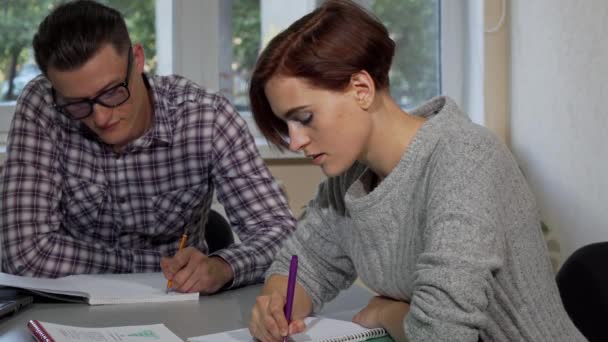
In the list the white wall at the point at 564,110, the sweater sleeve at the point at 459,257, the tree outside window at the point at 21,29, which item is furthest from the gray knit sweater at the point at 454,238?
the tree outside window at the point at 21,29

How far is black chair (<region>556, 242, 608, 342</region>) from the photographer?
54.7 inches

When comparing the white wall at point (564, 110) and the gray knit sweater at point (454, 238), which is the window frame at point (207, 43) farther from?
the gray knit sweater at point (454, 238)

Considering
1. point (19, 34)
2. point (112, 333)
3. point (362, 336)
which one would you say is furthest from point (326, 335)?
point (19, 34)

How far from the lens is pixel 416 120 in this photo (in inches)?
51.2

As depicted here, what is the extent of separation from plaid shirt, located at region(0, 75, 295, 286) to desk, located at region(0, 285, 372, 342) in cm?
32

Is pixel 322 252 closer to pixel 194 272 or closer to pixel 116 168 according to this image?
pixel 194 272

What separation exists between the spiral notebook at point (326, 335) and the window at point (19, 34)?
77.4 inches

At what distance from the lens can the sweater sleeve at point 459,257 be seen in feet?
3.49

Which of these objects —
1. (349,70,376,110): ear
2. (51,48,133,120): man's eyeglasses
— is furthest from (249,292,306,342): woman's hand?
(51,48,133,120): man's eyeglasses

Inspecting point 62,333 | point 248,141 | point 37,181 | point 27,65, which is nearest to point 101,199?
point 37,181

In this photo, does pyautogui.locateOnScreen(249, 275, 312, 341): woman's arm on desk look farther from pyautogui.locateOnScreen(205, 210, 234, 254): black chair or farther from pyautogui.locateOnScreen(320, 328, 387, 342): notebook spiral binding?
pyautogui.locateOnScreen(205, 210, 234, 254): black chair

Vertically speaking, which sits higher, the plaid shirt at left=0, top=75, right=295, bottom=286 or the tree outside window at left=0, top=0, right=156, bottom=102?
the tree outside window at left=0, top=0, right=156, bottom=102

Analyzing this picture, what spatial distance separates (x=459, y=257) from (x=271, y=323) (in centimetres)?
33

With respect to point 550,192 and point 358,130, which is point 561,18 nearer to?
point 550,192
